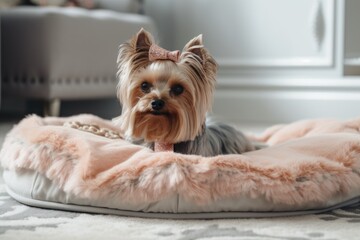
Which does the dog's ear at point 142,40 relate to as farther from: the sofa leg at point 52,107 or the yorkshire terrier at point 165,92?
the sofa leg at point 52,107

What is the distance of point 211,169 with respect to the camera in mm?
1287

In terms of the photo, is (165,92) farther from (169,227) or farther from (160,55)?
(169,227)

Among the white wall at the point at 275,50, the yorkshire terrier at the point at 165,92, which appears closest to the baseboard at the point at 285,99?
the white wall at the point at 275,50

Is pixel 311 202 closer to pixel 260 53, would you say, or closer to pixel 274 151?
pixel 274 151

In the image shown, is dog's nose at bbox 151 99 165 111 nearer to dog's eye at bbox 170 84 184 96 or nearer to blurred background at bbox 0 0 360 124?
dog's eye at bbox 170 84 184 96

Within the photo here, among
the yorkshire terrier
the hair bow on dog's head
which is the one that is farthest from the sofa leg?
the hair bow on dog's head

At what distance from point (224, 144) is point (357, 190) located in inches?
18.0

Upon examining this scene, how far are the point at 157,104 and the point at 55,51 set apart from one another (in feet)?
5.61

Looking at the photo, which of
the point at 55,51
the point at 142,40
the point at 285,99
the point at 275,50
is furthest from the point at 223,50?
the point at 142,40

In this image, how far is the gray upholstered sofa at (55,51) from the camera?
10.1 feet

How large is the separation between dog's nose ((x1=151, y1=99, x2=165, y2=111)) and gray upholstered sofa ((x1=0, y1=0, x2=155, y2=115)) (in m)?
1.69

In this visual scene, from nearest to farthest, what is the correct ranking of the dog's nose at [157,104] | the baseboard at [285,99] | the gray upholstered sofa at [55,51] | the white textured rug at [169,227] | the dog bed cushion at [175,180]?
the white textured rug at [169,227]
the dog bed cushion at [175,180]
the dog's nose at [157,104]
the gray upholstered sofa at [55,51]
the baseboard at [285,99]

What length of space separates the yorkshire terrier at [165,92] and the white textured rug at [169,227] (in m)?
0.31

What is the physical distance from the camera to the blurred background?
3119 millimetres
